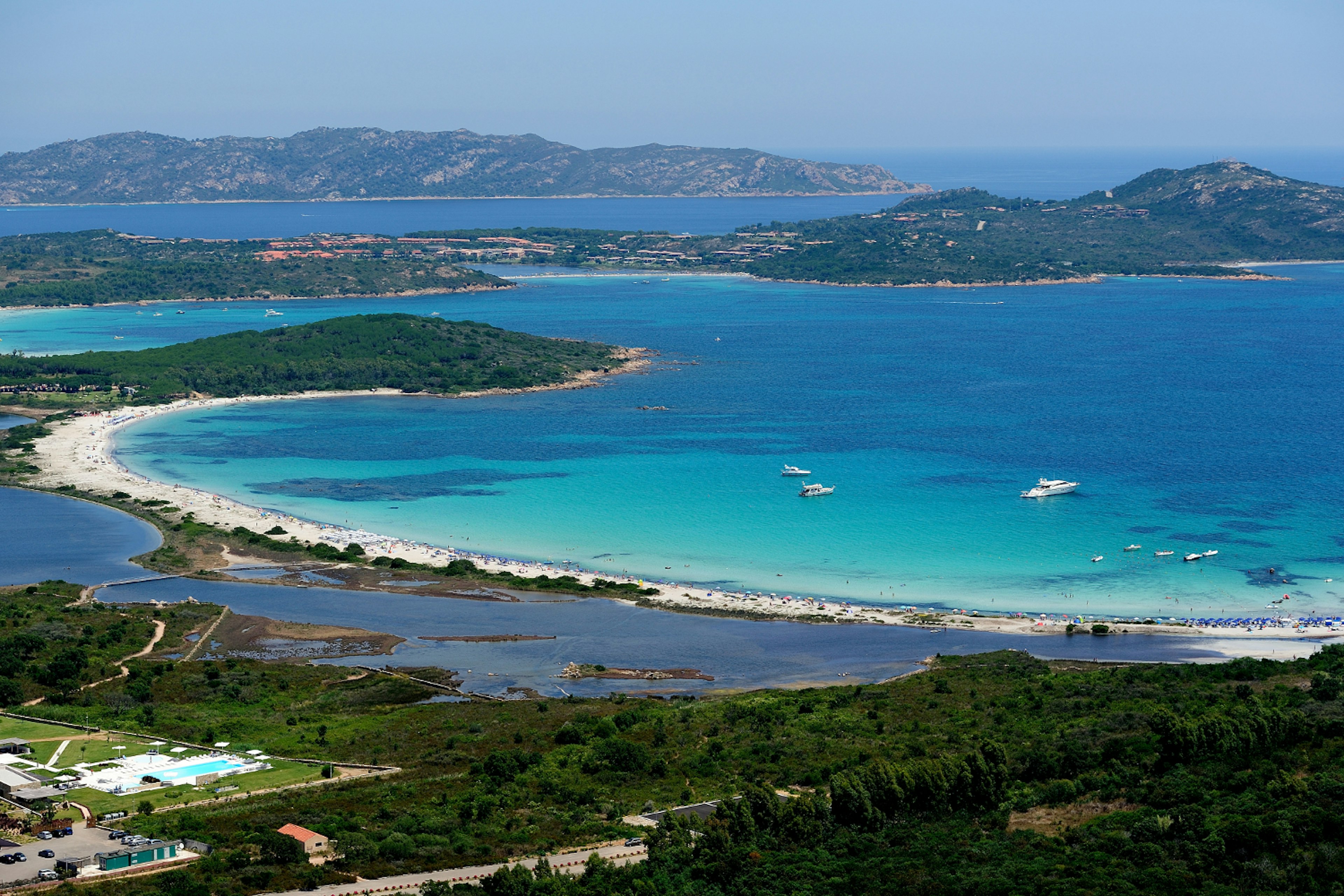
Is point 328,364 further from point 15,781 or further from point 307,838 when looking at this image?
point 307,838

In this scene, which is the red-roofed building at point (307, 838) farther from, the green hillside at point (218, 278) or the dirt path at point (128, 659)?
the green hillside at point (218, 278)

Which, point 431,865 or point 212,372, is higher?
point 212,372

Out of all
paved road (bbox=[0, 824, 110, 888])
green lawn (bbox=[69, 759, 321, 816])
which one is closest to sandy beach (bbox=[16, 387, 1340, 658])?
green lawn (bbox=[69, 759, 321, 816])

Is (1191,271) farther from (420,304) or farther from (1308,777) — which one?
(1308,777)

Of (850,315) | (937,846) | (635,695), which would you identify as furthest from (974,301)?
(937,846)

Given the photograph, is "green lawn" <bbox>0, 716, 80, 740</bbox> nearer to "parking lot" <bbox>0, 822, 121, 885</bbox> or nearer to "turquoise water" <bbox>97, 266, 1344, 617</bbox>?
"parking lot" <bbox>0, 822, 121, 885</bbox>
